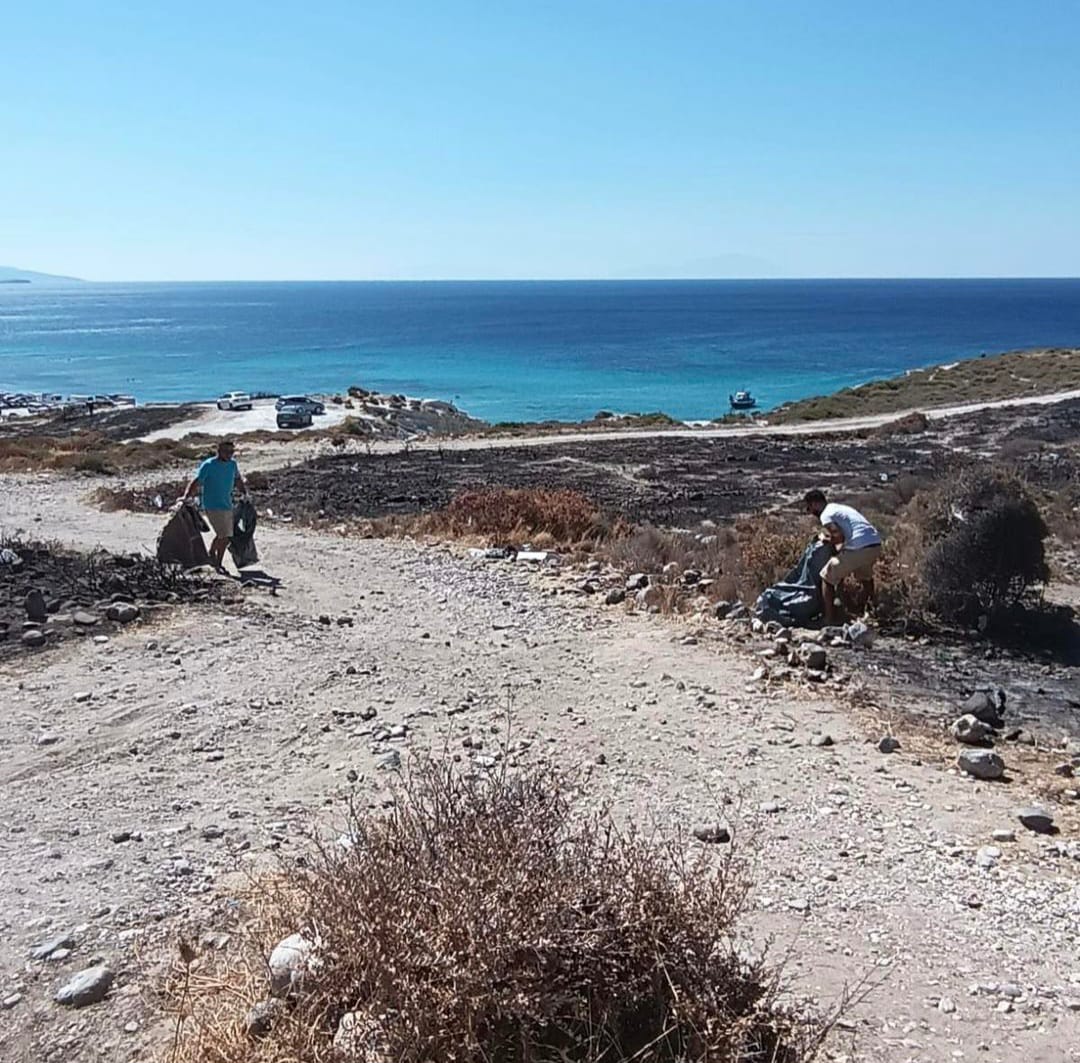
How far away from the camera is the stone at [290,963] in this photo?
3.63 metres

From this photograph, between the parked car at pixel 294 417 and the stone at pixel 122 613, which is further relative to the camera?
the parked car at pixel 294 417

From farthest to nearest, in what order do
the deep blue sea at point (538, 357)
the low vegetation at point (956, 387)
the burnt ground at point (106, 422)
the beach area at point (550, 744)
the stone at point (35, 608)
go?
1. the deep blue sea at point (538, 357)
2. the burnt ground at point (106, 422)
3. the low vegetation at point (956, 387)
4. the stone at point (35, 608)
5. the beach area at point (550, 744)

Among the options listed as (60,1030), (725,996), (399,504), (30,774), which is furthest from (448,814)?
(399,504)

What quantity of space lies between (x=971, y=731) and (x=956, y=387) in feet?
169

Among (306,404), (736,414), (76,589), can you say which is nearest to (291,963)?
(76,589)

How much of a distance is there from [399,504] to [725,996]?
654 inches

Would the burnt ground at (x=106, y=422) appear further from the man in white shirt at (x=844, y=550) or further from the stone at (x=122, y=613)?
the man in white shirt at (x=844, y=550)

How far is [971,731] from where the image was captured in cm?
765

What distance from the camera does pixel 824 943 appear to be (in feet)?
15.9

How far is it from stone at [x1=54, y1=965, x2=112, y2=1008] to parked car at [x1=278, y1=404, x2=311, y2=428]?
158 feet

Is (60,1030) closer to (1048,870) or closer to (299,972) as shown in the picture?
(299,972)

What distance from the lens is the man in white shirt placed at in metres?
10.8

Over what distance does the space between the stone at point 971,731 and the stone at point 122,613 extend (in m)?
7.55

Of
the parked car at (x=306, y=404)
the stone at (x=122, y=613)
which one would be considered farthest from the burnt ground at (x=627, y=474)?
the parked car at (x=306, y=404)
